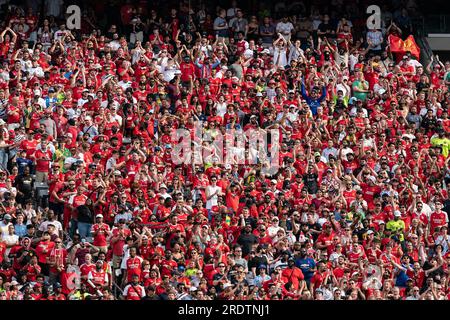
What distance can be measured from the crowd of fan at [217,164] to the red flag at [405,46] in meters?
0.23

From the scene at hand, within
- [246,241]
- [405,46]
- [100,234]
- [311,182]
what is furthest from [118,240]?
[405,46]

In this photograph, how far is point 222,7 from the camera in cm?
3994

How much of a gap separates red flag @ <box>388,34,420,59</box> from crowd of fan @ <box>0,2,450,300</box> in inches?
9.1

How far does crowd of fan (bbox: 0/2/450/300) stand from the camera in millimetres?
30203

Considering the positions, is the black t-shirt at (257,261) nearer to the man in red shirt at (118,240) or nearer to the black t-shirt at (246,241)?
the black t-shirt at (246,241)

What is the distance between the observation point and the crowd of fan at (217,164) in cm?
3020

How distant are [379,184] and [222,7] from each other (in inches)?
331

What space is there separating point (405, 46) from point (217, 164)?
7513mm

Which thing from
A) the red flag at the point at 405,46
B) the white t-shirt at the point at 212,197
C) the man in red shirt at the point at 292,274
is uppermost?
the red flag at the point at 405,46

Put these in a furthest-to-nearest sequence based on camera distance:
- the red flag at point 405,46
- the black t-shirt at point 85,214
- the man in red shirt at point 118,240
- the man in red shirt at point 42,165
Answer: the red flag at point 405,46
the man in red shirt at point 42,165
the black t-shirt at point 85,214
the man in red shirt at point 118,240

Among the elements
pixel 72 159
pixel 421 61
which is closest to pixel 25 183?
pixel 72 159

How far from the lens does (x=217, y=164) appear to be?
33281 millimetres

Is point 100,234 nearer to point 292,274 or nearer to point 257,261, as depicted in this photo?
point 257,261

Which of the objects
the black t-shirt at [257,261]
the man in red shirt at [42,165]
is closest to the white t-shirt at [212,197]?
the black t-shirt at [257,261]
